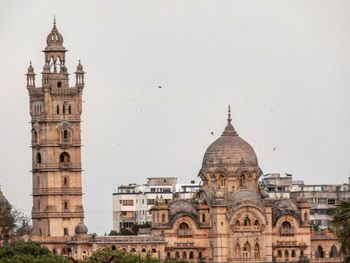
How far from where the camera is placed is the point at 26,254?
428 ft

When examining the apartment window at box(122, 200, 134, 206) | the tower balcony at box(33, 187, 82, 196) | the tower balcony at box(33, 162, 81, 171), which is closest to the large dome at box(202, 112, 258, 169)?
the tower balcony at box(33, 162, 81, 171)

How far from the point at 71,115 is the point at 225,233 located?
13.2 m

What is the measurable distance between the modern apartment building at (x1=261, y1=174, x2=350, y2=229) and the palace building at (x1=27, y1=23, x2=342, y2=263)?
3258 centimetres

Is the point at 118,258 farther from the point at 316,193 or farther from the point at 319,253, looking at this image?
the point at 316,193

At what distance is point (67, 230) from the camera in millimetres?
151500

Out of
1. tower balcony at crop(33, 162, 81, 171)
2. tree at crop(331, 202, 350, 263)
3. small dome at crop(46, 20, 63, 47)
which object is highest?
small dome at crop(46, 20, 63, 47)

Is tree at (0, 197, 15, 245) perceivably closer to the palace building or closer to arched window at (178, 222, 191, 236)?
the palace building

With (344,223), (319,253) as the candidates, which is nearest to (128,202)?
(319,253)

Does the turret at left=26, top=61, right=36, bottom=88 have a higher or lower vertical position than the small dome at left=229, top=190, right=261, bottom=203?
higher

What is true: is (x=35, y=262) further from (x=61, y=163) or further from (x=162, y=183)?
(x=162, y=183)

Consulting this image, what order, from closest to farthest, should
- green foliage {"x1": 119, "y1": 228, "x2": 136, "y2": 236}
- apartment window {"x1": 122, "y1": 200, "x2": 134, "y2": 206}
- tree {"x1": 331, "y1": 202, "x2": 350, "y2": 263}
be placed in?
1. tree {"x1": 331, "y1": 202, "x2": 350, "y2": 263}
2. green foliage {"x1": 119, "y1": 228, "x2": 136, "y2": 236}
3. apartment window {"x1": 122, "y1": 200, "x2": 134, "y2": 206}

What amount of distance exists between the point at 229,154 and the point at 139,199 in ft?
131

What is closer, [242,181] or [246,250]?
[246,250]

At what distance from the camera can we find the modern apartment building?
18888 cm
